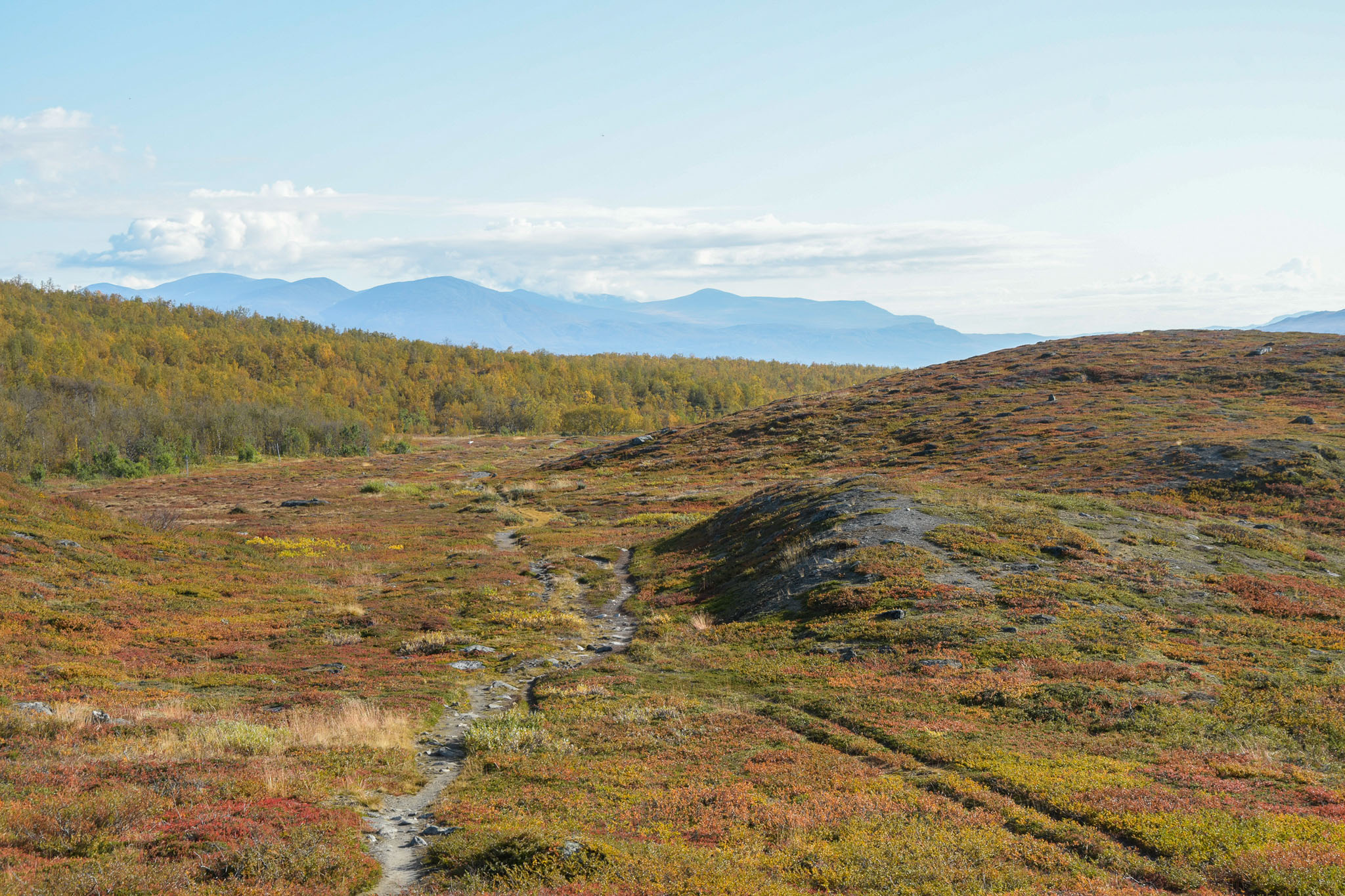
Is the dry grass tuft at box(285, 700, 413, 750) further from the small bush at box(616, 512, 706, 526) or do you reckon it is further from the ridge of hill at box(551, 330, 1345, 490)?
the ridge of hill at box(551, 330, 1345, 490)

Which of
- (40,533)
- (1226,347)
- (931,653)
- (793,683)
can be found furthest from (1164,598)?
(1226,347)

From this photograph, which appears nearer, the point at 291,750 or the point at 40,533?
the point at 291,750

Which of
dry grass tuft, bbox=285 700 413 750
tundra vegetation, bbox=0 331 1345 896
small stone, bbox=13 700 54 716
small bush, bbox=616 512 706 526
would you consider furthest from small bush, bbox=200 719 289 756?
small bush, bbox=616 512 706 526

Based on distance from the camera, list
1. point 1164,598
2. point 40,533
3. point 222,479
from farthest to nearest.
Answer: point 222,479, point 40,533, point 1164,598

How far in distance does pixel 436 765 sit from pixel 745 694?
8631 millimetres

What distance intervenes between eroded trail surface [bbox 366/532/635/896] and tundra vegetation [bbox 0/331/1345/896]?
1.13 ft

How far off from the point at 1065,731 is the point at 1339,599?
61.6 ft

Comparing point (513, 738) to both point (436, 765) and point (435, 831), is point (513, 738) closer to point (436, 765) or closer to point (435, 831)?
point (436, 765)

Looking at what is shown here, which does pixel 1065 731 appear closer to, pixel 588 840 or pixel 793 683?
pixel 793 683

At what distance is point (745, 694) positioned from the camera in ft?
68.2

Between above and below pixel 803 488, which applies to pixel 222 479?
below

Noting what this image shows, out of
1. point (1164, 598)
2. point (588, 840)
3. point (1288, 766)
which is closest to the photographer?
point (588, 840)

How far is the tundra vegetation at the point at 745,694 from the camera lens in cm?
1037

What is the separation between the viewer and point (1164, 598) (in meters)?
26.9
